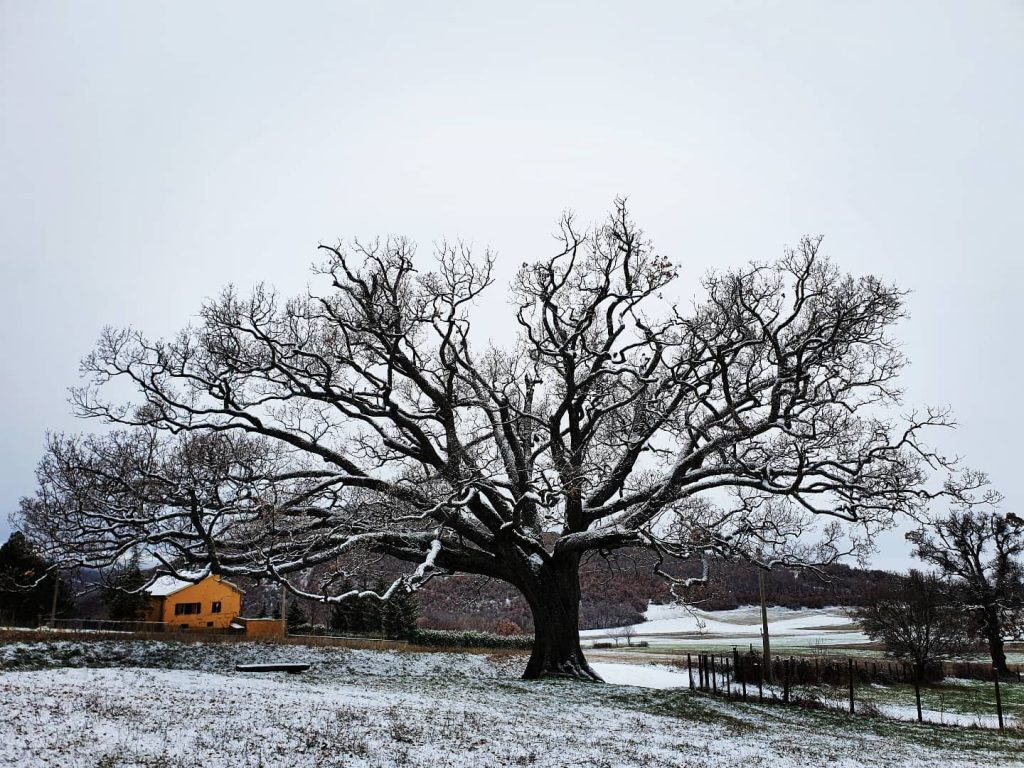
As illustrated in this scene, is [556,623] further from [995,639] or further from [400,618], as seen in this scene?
[995,639]

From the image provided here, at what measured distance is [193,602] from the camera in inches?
1886

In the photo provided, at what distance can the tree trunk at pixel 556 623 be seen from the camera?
19500 mm

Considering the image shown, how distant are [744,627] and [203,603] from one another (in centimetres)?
5974

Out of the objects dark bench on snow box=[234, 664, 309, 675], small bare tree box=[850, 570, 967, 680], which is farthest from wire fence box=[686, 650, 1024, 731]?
dark bench on snow box=[234, 664, 309, 675]

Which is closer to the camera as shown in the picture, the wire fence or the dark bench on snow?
the dark bench on snow

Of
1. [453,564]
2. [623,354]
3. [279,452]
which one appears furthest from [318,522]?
[623,354]

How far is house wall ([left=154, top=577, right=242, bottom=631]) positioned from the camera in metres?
46.9

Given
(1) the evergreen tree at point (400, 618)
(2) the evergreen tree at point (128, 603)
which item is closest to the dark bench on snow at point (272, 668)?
(1) the evergreen tree at point (400, 618)

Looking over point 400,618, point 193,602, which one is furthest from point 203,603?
point 400,618

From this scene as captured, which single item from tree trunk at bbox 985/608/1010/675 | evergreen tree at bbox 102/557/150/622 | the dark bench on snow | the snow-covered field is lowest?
the snow-covered field

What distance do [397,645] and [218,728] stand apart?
22.7 metres

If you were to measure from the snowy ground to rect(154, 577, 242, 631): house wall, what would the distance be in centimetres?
3132

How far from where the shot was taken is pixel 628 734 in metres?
11.1

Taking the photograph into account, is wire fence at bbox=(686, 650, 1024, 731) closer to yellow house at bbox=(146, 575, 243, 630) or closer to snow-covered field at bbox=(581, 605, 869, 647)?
snow-covered field at bbox=(581, 605, 869, 647)
